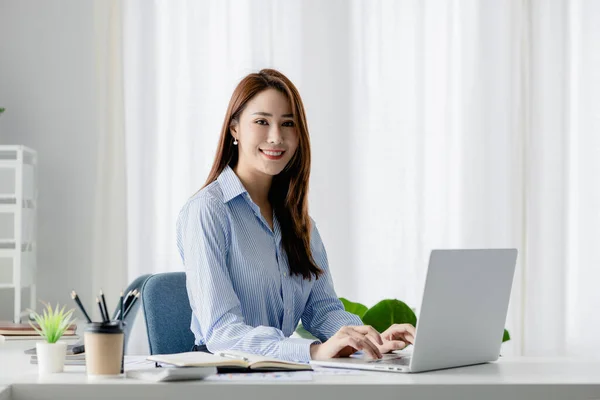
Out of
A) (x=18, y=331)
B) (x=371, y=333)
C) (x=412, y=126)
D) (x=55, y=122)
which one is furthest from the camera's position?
(x=412, y=126)

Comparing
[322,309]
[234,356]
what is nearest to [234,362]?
[234,356]

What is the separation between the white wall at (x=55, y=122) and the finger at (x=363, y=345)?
259cm

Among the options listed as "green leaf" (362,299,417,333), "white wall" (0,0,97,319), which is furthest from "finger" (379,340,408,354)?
"white wall" (0,0,97,319)

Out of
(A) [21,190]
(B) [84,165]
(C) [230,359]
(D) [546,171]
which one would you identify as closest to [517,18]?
(D) [546,171]

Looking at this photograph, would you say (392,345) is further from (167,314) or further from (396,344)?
(167,314)

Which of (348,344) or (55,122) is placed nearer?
(348,344)

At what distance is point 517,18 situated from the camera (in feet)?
13.5

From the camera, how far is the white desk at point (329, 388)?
4.16 ft

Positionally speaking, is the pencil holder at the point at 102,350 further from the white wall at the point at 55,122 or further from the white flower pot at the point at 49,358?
the white wall at the point at 55,122

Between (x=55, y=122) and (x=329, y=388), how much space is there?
296 cm

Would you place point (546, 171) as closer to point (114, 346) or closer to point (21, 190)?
point (21, 190)

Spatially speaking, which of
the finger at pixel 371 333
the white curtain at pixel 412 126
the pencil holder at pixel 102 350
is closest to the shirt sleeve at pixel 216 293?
the finger at pixel 371 333

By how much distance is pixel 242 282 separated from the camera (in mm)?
1898

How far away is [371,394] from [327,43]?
2.96 m
